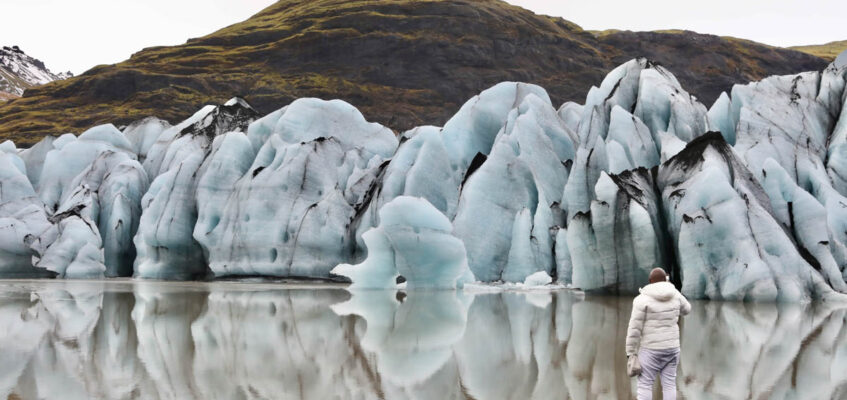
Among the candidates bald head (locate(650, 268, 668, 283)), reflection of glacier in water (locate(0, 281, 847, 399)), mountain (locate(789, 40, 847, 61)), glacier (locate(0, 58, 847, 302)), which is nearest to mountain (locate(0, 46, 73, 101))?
mountain (locate(789, 40, 847, 61))

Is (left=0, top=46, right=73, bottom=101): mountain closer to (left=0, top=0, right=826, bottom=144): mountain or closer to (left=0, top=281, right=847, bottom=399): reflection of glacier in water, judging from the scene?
(left=0, top=0, right=826, bottom=144): mountain

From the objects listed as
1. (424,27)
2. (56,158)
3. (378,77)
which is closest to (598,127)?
(56,158)

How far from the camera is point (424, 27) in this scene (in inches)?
3487

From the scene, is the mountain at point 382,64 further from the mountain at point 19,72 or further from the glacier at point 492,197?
the mountain at point 19,72

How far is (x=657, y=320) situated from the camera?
5793 mm

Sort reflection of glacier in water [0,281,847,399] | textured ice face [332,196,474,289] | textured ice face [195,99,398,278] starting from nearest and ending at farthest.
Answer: reflection of glacier in water [0,281,847,399] < textured ice face [332,196,474,289] < textured ice face [195,99,398,278]

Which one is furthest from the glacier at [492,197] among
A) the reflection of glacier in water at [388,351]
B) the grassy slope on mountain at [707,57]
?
the grassy slope on mountain at [707,57]

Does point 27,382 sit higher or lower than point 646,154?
lower

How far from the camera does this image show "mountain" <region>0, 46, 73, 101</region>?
546ft

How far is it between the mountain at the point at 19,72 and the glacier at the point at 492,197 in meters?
147

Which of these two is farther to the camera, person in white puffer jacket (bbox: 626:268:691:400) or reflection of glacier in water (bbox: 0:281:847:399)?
reflection of glacier in water (bbox: 0:281:847:399)

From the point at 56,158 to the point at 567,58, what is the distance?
199 ft

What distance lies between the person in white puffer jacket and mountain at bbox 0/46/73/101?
175661 millimetres

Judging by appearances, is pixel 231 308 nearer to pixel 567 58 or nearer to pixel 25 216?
pixel 25 216
